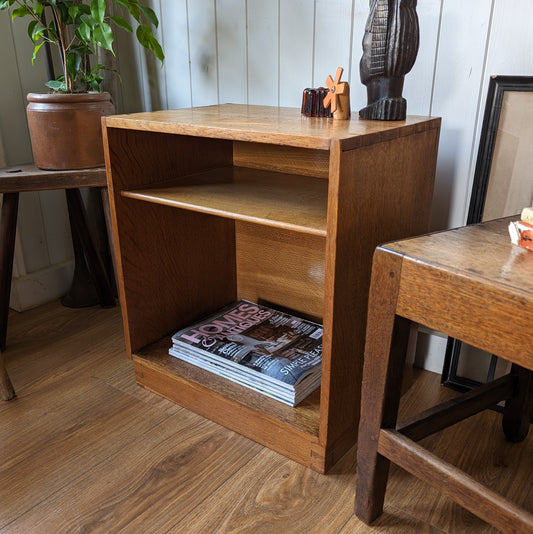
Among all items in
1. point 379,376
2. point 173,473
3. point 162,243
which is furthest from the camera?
point 162,243

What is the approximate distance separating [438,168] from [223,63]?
66cm

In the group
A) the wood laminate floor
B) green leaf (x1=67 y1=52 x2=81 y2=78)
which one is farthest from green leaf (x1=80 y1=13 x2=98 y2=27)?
the wood laminate floor

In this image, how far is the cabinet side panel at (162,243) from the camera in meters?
A: 1.15

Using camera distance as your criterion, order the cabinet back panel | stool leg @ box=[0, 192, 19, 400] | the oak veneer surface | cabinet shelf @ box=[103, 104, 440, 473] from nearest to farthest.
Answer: the oak veneer surface, cabinet shelf @ box=[103, 104, 440, 473], the cabinet back panel, stool leg @ box=[0, 192, 19, 400]

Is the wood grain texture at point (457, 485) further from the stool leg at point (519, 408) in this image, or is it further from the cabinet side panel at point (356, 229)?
the stool leg at point (519, 408)

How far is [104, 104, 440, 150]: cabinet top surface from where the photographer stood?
0.84 meters

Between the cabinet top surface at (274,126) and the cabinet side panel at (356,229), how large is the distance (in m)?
0.02

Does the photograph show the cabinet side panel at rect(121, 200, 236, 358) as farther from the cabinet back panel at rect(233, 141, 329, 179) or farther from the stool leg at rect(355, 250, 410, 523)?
the stool leg at rect(355, 250, 410, 523)

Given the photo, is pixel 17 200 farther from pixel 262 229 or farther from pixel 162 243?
pixel 262 229

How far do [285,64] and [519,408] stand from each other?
3.22 feet

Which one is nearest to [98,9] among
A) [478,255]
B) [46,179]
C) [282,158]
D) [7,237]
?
[46,179]

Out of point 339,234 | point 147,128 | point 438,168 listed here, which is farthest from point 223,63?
point 339,234

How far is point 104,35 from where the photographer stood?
117 cm

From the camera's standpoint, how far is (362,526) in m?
0.92
